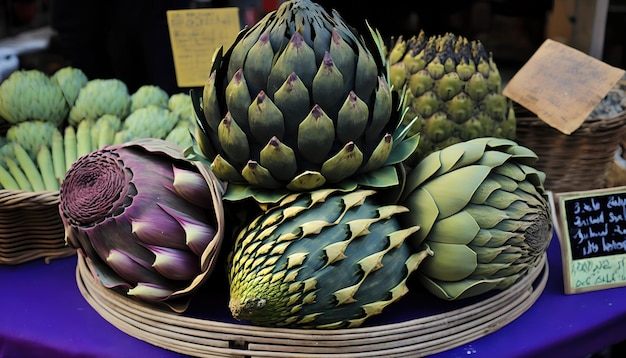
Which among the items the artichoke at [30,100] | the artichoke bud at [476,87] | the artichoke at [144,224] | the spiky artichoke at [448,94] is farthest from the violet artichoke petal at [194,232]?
the artichoke at [30,100]

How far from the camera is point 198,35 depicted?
128cm

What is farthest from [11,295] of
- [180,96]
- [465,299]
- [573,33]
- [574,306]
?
[573,33]

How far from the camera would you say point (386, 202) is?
80cm

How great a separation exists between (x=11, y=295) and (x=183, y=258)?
0.33 metres

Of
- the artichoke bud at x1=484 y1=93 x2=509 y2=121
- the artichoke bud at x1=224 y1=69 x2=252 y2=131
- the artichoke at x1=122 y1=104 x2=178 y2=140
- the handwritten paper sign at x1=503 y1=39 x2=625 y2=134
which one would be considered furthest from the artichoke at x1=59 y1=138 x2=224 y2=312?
the handwritten paper sign at x1=503 y1=39 x2=625 y2=134

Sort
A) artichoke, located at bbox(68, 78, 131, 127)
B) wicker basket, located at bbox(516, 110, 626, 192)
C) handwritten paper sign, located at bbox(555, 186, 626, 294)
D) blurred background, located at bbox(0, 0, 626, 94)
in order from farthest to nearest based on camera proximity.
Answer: blurred background, located at bbox(0, 0, 626, 94) < artichoke, located at bbox(68, 78, 131, 127) < wicker basket, located at bbox(516, 110, 626, 192) < handwritten paper sign, located at bbox(555, 186, 626, 294)

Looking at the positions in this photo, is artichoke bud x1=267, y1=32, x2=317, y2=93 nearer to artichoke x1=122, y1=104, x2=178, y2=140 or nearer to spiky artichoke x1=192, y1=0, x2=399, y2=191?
spiky artichoke x1=192, y1=0, x2=399, y2=191

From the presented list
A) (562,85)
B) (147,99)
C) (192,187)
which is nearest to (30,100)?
(147,99)

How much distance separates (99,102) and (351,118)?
0.69 meters

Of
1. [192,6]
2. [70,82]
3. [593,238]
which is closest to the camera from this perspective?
[593,238]

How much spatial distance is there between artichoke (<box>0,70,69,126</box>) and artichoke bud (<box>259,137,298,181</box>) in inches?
26.6

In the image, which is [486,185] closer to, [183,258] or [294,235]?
[294,235]

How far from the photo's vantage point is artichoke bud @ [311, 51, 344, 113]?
27.4 inches

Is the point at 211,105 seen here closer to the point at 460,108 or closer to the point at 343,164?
the point at 343,164
